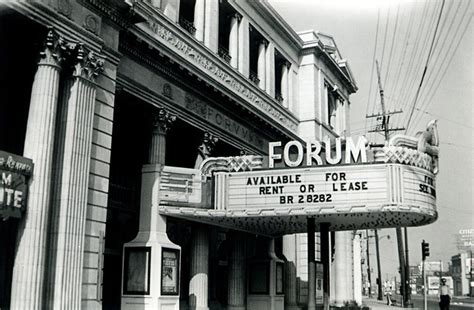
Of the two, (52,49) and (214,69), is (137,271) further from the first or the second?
(214,69)

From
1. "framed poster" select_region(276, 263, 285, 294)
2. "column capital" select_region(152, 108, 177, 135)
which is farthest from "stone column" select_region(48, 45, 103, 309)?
"framed poster" select_region(276, 263, 285, 294)

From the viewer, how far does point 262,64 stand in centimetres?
3569

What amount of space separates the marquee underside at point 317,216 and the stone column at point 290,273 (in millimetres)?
11655

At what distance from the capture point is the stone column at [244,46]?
3241cm

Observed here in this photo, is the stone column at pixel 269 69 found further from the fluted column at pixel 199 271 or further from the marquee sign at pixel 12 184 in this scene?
the marquee sign at pixel 12 184

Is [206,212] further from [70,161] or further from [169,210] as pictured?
[70,161]

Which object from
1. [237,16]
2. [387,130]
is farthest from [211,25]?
[387,130]

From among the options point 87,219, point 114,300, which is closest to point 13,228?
point 87,219

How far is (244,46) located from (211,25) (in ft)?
13.8

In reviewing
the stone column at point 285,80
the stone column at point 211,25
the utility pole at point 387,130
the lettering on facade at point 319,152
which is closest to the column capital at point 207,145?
the stone column at point 211,25

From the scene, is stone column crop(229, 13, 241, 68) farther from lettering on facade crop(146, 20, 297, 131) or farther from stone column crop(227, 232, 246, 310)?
stone column crop(227, 232, 246, 310)

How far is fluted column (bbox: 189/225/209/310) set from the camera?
2630cm

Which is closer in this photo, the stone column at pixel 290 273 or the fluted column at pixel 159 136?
the fluted column at pixel 159 136

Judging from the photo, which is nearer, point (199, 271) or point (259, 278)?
point (199, 271)
